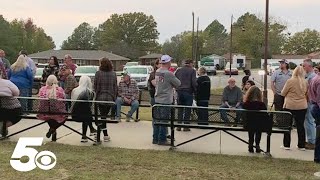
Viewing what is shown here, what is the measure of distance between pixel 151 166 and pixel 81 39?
13607 centimetres

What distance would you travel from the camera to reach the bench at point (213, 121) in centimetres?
775

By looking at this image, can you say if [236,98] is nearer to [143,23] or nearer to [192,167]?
[192,167]

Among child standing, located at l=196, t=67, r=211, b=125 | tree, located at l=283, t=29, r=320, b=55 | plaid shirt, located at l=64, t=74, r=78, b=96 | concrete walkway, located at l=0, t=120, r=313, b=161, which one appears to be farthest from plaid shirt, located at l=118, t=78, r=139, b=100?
tree, located at l=283, t=29, r=320, b=55

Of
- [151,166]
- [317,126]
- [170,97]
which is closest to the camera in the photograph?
[151,166]

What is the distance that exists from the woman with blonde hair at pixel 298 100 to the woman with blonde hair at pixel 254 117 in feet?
2.08

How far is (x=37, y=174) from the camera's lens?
5.99 meters

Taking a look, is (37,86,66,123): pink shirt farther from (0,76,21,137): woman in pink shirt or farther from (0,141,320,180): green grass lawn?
(0,141,320,180): green grass lawn

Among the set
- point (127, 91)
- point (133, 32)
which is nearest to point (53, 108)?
point (127, 91)

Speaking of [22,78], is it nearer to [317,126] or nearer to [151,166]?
[151,166]

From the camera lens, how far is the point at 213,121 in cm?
805

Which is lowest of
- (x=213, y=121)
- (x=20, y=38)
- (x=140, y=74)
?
(x=213, y=121)

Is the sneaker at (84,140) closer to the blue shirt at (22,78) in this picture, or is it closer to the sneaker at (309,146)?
the blue shirt at (22,78)

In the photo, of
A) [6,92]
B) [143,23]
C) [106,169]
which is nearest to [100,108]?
[6,92]

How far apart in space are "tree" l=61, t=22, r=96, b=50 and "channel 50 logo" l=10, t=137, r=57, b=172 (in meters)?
132
